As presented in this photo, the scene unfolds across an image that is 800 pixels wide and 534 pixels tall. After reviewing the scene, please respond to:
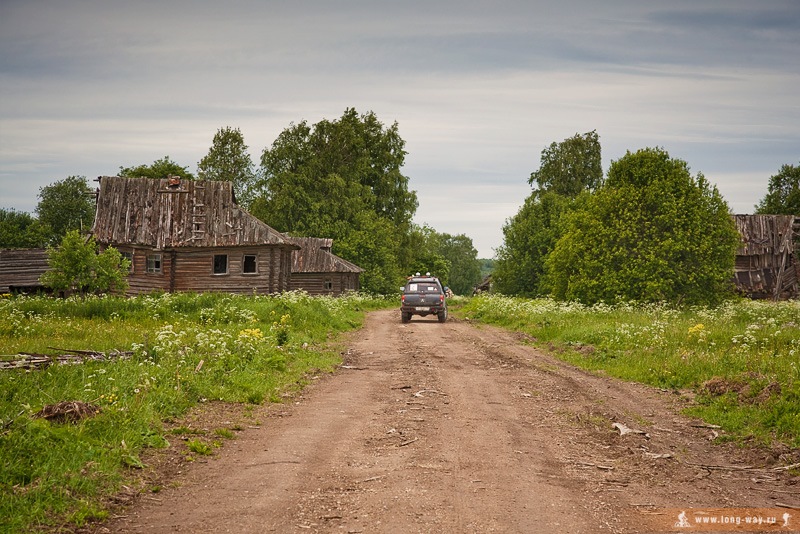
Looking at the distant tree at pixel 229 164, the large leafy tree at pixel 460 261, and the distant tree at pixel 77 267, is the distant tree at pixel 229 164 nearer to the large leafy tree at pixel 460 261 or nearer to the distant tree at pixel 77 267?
the distant tree at pixel 77 267

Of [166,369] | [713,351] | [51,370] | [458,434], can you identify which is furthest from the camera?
[713,351]

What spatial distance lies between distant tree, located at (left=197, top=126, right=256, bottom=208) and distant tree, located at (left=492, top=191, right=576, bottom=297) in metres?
27.5

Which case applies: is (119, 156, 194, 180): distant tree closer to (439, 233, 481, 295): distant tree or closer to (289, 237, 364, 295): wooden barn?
(289, 237, 364, 295): wooden barn

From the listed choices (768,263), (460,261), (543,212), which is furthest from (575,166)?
(460,261)

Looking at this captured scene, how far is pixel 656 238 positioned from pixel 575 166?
32.8 metres

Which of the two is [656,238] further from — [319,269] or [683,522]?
[319,269]

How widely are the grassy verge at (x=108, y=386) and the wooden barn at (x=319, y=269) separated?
33.2m

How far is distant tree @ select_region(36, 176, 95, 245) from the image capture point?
8406 centimetres

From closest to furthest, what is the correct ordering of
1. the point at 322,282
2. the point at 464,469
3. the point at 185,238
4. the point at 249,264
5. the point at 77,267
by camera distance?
the point at 464,469
the point at 77,267
the point at 185,238
the point at 249,264
the point at 322,282

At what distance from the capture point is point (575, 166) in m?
63.2

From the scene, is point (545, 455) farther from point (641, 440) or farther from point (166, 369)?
point (166, 369)

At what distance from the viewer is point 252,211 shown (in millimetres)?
63406

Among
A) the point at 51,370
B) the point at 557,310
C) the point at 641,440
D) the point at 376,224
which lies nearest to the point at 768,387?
the point at 641,440

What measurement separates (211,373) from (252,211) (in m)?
52.5
